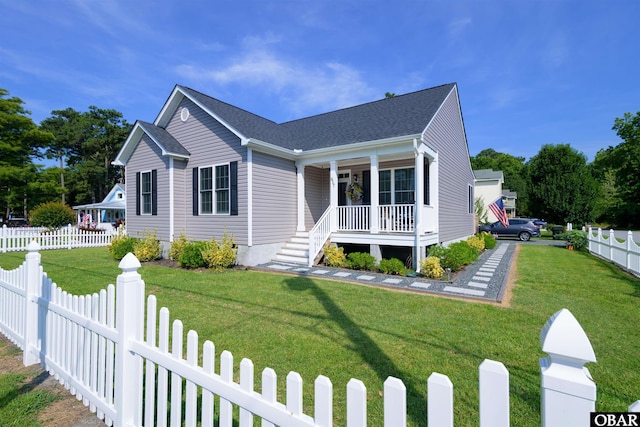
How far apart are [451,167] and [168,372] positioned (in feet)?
42.3

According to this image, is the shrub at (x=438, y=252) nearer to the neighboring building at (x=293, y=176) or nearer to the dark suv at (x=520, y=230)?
the neighboring building at (x=293, y=176)

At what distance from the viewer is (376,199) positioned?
31.3 feet

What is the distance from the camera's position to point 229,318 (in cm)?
476

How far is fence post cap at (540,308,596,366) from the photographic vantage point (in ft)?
3.00

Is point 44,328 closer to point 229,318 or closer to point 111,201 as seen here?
point 229,318

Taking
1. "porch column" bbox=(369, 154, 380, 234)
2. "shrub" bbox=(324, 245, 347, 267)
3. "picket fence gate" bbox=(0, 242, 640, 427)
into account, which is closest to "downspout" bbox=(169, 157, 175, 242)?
"shrub" bbox=(324, 245, 347, 267)

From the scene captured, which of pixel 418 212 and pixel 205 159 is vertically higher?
pixel 205 159

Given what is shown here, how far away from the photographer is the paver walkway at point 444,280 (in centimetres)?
650

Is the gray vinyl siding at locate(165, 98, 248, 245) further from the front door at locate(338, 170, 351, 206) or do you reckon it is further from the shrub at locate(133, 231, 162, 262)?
the front door at locate(338, 170, 351, 206)

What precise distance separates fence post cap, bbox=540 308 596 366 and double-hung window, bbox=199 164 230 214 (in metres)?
10.1

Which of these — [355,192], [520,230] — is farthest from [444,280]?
[520,230]

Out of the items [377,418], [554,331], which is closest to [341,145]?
[377,418]

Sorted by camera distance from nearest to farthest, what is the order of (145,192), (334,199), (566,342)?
(566,342) → (334,199) → (145,192)

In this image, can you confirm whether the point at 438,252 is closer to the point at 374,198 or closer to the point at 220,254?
the point at 374,198
